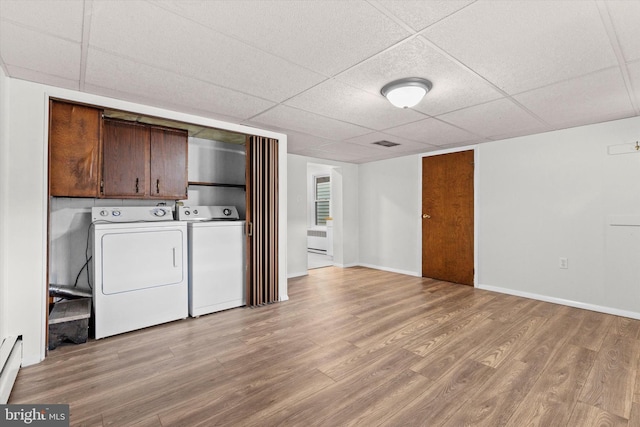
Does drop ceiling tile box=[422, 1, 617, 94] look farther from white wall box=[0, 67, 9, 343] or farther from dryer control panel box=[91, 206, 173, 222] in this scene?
dryer control panel box=[91, 206, 173, 222]

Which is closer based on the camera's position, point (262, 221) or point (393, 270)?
point (262, 221)

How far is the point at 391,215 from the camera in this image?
565 centimetres

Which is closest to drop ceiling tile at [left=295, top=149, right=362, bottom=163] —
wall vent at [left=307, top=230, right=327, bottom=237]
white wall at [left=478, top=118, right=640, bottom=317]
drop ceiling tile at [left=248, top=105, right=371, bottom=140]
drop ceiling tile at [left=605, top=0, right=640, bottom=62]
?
drop ceiling tile at [left=248, top=105, right=371, bottom=140]

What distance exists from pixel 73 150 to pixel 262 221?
1905 millimetres

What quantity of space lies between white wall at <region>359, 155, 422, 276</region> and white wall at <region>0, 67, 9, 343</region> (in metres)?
5.02

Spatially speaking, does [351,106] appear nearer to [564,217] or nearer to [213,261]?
[213,261]

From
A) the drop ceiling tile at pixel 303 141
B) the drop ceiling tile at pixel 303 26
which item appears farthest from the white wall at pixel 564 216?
the drop ceiling tile at pixel 303 26

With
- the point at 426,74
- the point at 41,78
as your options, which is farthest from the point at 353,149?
the point at 41,78

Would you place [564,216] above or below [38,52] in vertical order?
below

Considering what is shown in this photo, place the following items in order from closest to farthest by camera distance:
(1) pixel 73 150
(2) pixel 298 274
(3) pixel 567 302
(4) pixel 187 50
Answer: (4) pixel 187 50
(1) pixel 73 150
(3) pixel 567 302
(2) pixel 298 274

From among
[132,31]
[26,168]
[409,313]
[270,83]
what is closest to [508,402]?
[409,313]

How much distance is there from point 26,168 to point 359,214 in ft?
16.6

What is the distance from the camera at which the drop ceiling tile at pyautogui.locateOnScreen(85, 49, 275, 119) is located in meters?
2.06

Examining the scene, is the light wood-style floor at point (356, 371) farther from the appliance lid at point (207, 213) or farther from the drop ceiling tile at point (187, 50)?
the drop ceiling tile at point (187, 50)
